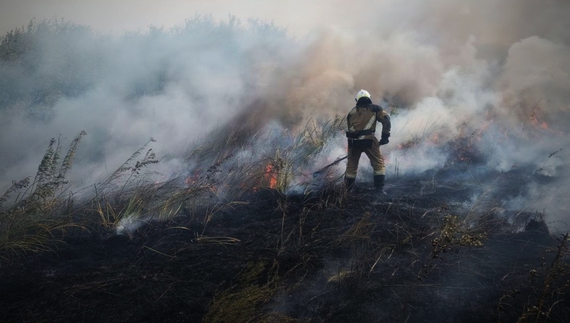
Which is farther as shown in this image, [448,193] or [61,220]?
[448,193]

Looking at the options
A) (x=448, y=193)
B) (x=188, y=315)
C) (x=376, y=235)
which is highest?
(x=448, y=193)

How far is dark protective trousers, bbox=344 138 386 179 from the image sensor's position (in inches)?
246

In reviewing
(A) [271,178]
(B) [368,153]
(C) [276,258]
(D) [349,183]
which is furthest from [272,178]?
(C) [276,258]

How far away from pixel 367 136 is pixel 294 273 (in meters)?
3.53

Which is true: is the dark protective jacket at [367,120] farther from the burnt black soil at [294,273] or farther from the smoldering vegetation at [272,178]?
the burnt black soil at [294,273]

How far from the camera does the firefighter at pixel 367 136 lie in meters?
6.23

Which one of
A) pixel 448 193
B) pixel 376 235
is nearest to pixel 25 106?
pixel 376 235

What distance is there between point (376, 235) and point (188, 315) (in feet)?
8.08

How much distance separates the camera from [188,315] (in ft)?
9.38

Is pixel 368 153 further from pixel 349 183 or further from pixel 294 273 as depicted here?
pixel 294 273

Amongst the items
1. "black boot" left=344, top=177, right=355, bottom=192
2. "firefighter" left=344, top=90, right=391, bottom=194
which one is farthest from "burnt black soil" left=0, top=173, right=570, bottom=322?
"firefighter" left=344, top=90, right=391, bottom=194

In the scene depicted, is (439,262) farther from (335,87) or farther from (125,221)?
(335,87)

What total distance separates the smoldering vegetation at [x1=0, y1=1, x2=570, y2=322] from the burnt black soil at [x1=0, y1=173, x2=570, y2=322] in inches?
0.9

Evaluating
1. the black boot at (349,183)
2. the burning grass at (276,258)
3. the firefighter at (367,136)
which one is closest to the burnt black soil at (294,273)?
the burning grass at (276,258)
